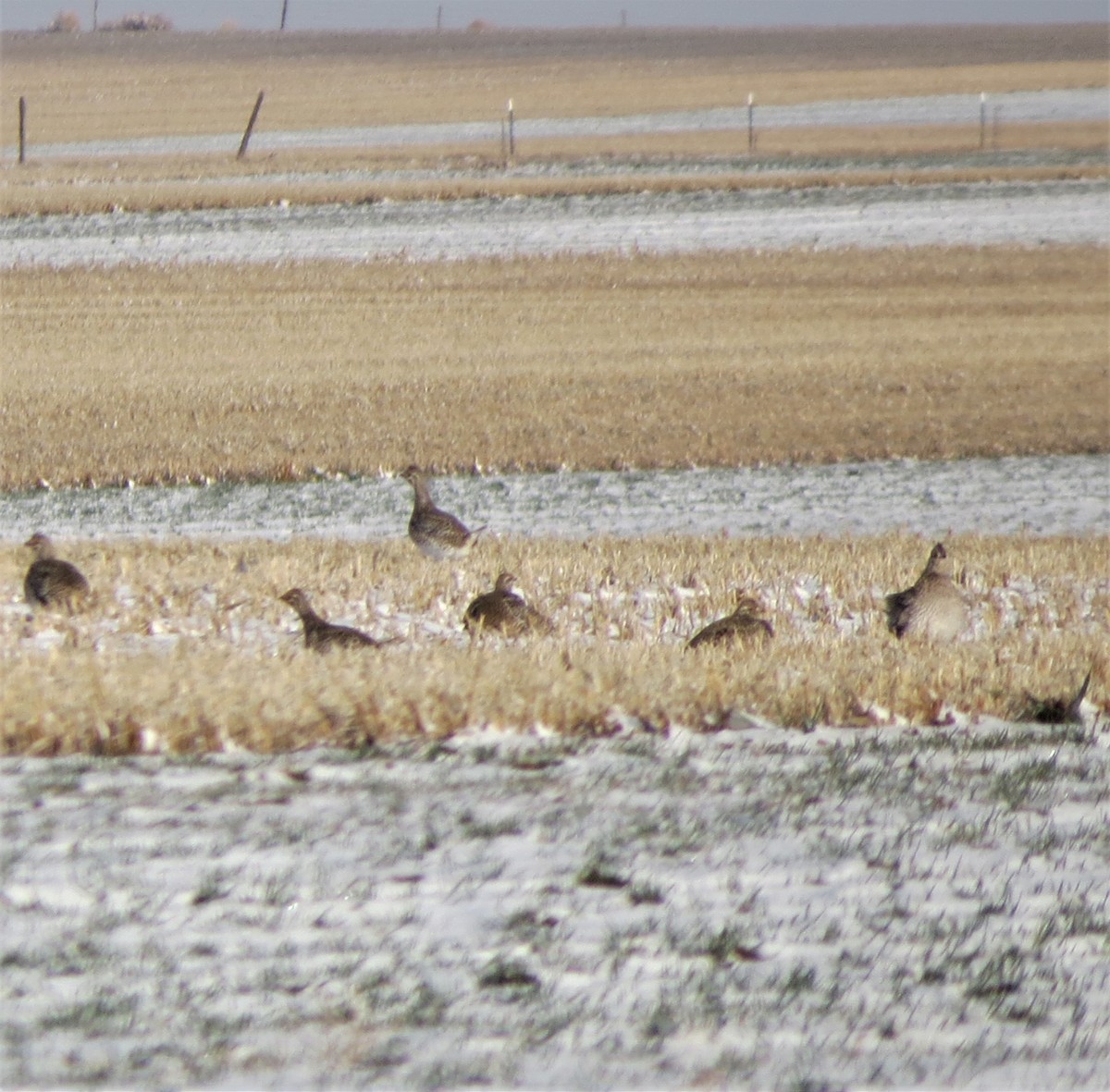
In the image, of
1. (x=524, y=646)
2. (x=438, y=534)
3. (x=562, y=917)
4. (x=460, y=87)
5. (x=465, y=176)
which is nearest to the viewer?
(x=562, y=917)

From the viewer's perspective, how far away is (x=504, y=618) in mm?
8734

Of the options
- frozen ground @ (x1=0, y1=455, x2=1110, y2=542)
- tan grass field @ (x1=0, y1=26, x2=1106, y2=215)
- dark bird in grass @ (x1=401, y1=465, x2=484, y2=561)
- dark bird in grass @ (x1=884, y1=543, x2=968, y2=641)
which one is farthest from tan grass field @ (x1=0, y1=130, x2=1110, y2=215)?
dark bird in grass @ (x1=884, y1=543, x2=968, y2=641)

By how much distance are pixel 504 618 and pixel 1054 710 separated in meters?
2.90

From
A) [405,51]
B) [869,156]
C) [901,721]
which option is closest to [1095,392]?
[901,721]

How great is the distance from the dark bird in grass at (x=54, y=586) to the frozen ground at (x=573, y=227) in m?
23.2

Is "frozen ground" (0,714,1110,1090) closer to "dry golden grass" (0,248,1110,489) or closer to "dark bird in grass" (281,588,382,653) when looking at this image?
"dark bird in grass" (281,588,382,653)

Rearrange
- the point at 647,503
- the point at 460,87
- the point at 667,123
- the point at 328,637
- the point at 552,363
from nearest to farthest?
the point at 328,637 < the point at 647,503 < the point at 552,363 < the point at 667,123 < the point at 460,87

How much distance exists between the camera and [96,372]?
23.0 m

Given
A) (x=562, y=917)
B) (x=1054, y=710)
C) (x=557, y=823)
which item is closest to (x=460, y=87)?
(x=1054, y=710)

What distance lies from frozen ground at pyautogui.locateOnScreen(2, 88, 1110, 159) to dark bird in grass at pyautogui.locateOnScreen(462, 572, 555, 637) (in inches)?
1804

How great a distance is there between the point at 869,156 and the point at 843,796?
41.9 metres

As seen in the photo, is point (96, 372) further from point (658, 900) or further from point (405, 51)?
point (405, 51)

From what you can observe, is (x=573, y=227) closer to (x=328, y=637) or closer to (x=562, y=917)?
(x=328, y=637)

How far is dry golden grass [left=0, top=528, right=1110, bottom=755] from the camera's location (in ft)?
20.7
